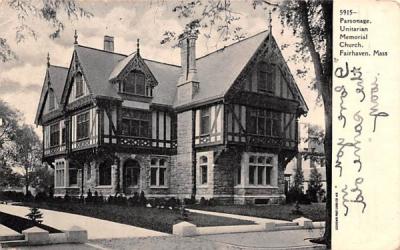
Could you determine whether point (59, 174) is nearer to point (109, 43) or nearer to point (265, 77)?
point (109, 43)

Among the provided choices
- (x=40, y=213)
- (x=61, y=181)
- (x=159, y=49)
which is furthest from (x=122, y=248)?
(x=159, y=49)

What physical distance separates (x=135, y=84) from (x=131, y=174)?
85.0 inches

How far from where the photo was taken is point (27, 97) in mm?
8625

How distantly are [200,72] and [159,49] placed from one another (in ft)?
8.07

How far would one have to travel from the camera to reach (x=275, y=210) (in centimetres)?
1178

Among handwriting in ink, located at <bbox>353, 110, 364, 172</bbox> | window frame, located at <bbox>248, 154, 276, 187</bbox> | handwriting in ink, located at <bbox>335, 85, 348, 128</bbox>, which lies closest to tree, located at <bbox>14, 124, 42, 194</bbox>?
window frame, located at <bbox>248, 154, 276, 187</bbox>

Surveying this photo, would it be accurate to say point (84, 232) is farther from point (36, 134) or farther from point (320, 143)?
point (320, 143)

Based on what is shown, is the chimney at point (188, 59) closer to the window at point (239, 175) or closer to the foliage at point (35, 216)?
the window at point (239, 175)

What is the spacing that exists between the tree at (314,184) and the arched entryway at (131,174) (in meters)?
4.15

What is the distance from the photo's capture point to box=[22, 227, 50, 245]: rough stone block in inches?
313

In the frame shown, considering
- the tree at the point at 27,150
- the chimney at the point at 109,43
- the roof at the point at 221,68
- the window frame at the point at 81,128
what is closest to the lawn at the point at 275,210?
the roof at the point at 221,68

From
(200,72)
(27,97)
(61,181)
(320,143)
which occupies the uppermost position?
(200,72)

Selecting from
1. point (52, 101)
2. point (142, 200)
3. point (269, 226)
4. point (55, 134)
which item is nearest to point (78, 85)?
point (52, 101)

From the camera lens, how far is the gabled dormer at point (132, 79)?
10.4m
